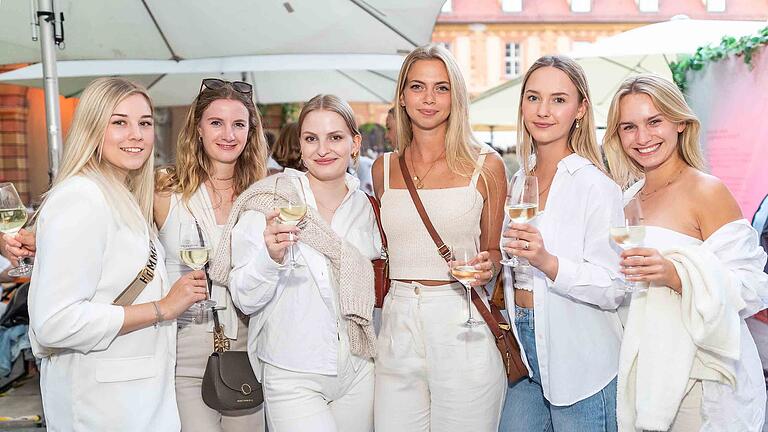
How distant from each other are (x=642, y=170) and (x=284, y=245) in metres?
1.53

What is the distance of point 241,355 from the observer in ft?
9.54

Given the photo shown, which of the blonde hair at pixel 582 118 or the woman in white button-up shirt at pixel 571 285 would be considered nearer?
the woman in white button-up shirt at pixel 571 285

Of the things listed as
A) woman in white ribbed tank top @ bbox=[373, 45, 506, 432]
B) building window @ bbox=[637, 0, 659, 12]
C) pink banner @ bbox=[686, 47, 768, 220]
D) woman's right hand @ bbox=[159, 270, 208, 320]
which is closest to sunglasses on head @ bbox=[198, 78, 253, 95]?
woman in white ribbed tank top @ bbox=[373, 45, 506, 432]

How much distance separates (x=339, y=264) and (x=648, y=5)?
131ft

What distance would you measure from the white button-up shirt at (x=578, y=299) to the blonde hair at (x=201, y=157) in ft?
4.43

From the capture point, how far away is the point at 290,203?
8.24ft

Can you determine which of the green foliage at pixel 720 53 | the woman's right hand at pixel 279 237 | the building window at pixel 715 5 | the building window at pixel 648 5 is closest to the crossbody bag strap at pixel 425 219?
the woman's right hand at pixel 279 237

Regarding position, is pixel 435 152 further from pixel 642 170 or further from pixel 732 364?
pixel 732 364

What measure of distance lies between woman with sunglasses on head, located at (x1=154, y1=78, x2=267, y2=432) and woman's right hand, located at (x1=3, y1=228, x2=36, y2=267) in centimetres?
50

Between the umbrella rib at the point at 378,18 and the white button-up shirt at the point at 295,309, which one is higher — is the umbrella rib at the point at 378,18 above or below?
above

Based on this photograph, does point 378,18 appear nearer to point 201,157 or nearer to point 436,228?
point 201,157

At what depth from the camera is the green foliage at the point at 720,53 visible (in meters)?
6.32

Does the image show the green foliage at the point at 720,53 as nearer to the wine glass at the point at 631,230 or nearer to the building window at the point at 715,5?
the wine glass at the point at 631,230

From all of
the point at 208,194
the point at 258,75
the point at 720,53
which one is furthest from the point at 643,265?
the point at 258,75
